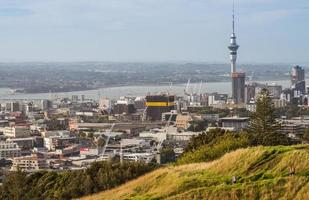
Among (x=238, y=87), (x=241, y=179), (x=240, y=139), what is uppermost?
(x=241, y=179)

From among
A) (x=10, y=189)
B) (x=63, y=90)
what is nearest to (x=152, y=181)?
(x=10, y=189)

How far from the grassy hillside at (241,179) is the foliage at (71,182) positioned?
9.13 feet

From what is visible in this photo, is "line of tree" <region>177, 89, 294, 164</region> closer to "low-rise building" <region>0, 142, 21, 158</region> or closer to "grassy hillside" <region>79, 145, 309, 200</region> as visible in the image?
"grassy hillside" <region>79, 145, 309, 200</region>

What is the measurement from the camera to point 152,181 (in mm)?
12211

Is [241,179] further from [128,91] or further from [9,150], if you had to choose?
[128,91]

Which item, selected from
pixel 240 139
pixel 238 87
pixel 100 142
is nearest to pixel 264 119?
pixel 240 139

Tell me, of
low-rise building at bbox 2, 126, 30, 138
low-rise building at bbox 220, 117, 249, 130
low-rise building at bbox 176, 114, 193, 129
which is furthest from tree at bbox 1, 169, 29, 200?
low-rise building at bbox 176, 114, 193, 129

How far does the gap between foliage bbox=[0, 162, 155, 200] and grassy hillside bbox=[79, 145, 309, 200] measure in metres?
2.78

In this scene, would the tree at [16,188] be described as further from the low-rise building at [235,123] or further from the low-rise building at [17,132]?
the low-rise building at [17,132]

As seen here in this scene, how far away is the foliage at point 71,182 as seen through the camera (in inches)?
599

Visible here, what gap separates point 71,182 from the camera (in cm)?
1572

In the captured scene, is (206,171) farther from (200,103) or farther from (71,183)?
(200,103)

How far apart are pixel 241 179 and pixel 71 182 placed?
6.49 metres

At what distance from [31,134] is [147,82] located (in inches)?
3491
